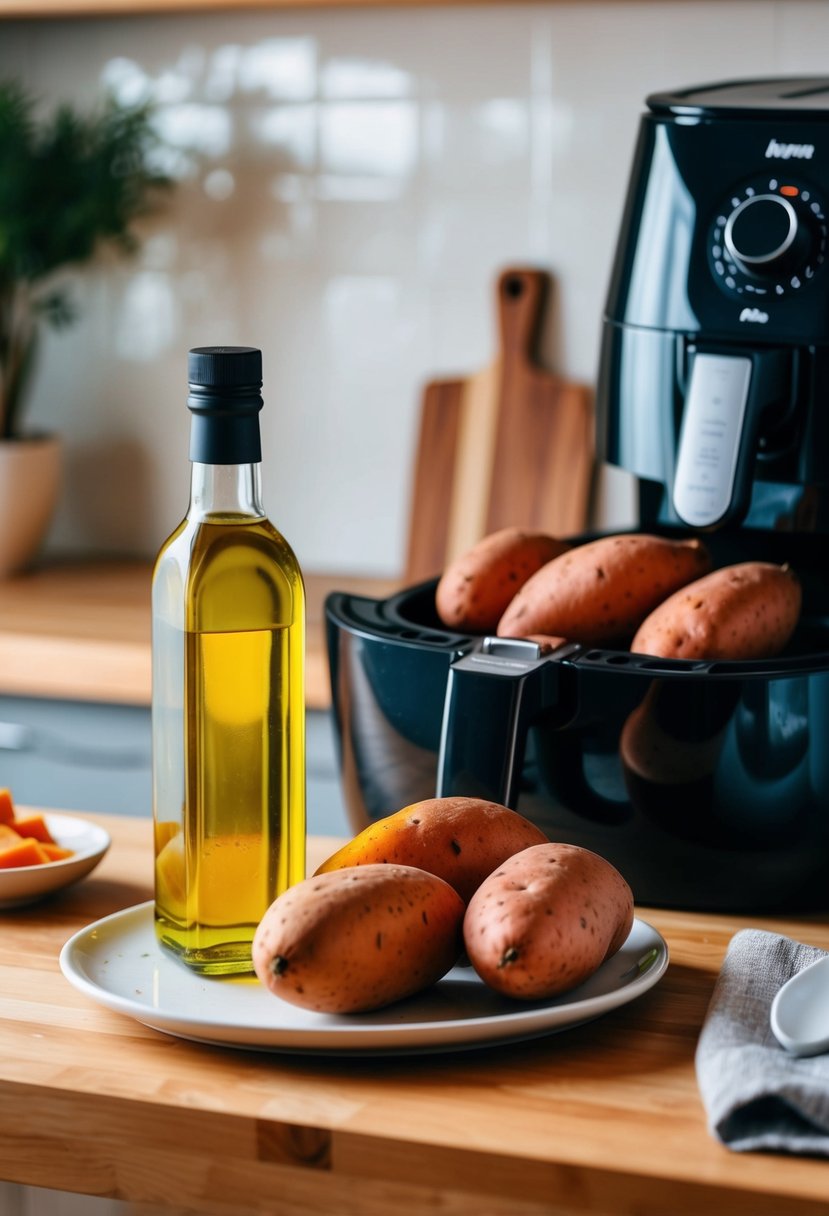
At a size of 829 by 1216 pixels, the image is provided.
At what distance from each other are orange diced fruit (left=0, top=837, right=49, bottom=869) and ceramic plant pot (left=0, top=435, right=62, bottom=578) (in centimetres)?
134

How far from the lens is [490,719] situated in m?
0.83

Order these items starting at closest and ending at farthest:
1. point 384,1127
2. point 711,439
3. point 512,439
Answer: point 384,1127 < point 711,439 < point 512,439

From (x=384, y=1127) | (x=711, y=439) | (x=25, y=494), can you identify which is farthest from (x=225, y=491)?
(x=25, y=494)

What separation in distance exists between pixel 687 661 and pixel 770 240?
0.35m

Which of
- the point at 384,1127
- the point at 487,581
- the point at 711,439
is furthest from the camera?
the point at 711,439

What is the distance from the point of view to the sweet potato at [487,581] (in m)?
0.96

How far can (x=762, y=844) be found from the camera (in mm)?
872

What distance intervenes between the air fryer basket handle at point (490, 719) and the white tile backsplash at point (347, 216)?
1.30 m

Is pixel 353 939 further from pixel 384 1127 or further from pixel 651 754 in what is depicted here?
pixel 651 754

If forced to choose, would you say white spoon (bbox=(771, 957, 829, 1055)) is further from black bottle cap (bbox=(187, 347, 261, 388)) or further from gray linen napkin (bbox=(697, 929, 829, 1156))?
black bottle cap (bbox=(187, 347, 261, 388))

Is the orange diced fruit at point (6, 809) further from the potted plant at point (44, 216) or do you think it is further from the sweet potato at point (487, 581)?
the potted plant at point (44, 216)

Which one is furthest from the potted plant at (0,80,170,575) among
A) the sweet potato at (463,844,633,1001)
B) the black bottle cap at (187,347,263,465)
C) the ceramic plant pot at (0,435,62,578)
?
the sweet potato at (463,844,633,1001)

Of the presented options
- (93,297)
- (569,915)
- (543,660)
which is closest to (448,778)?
(543,660)

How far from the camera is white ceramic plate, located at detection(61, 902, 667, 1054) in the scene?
26.2 inches
